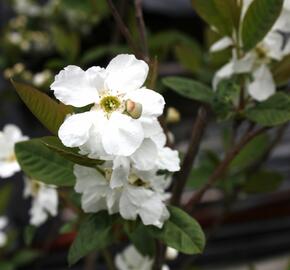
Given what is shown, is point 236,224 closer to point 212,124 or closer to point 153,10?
point 212,124

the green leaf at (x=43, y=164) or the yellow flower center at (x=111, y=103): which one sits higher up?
the yellow flower center at (x=111, y=103)

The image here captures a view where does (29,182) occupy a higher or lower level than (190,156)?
lower

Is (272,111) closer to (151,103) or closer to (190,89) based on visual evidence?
(190,89)

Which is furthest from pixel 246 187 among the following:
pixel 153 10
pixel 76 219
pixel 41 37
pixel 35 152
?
pixel 41 37

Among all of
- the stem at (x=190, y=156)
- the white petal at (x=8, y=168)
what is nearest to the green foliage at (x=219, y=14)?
the stem at (x=190, y=156)

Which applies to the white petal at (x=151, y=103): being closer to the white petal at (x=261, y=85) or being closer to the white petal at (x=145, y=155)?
the white petal at (x=145, y=155)

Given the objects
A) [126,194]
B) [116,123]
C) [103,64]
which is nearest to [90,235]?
[126,194]
